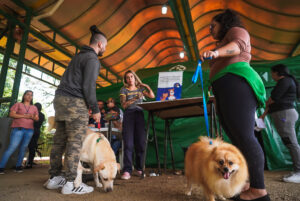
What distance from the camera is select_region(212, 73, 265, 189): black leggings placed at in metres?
1.30

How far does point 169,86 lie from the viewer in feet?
10.4

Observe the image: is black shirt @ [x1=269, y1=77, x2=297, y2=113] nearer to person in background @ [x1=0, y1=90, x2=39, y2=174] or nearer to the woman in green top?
the woman in green top

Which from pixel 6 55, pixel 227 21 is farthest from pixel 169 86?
pixel 6 55

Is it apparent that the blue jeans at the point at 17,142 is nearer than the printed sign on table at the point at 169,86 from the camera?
No

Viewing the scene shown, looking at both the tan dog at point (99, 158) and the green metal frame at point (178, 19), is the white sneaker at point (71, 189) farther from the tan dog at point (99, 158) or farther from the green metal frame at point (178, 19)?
the green metal frame at point (178, 19)

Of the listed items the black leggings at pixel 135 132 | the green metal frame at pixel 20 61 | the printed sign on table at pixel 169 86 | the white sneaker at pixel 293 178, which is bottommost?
the white sneaker at pixel 293 178

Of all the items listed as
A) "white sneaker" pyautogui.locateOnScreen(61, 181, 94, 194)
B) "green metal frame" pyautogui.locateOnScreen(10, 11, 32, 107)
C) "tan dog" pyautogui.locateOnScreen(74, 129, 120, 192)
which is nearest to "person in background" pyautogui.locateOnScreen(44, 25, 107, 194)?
"white sneaker" pyautogui.locateOnScreen(61, 181, 94, 194)

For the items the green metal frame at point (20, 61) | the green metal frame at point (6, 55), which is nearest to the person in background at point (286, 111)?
the green metal frame at point (20, 61)

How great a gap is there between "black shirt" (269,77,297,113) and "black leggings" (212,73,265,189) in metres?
1.53

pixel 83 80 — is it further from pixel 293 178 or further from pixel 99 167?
pixel 293 178

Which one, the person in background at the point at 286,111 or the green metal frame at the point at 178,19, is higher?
the green metal frame at the point at 178,19

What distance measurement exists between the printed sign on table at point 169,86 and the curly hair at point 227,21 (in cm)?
147

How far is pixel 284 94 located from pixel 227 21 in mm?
1703

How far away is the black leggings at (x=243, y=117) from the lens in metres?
1.30
